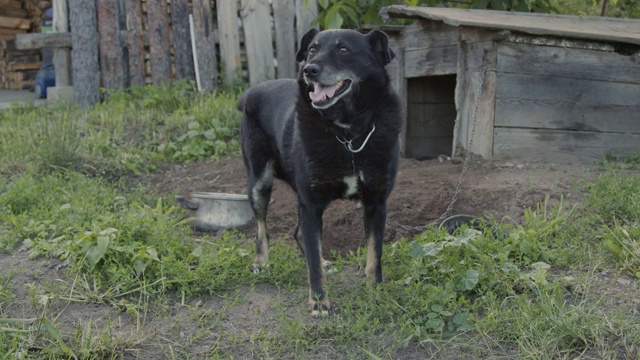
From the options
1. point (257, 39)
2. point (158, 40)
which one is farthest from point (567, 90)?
point (158, 40)

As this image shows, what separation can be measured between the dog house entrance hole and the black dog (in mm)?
3870

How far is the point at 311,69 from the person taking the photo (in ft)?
12.7

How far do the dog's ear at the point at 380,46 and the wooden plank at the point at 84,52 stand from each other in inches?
224

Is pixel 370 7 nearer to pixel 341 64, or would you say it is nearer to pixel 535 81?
pixel 535 81

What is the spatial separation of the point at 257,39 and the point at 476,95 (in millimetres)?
3727

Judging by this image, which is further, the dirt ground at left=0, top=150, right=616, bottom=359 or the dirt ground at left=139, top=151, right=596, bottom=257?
the dirt ground at left=139, top=151, right=596, bottom=257

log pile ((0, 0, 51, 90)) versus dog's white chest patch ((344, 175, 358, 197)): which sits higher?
log pile ((0, 0, 51, 90))

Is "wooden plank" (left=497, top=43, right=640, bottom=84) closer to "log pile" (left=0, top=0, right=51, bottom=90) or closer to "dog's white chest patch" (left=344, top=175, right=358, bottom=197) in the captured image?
"dog's white chest patch" (left=344, top=175, right=358, bottom=197)

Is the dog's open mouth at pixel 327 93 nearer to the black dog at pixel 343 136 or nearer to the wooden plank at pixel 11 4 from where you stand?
the black dog at pixel 343 136

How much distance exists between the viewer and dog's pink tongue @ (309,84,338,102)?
13.0 ft

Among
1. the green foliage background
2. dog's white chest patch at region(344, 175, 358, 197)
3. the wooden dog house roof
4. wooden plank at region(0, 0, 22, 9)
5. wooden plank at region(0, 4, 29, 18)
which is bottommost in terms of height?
dog's white chest patch at region(344, 175, 358, 197)

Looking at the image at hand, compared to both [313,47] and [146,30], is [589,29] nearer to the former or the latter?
[313,47]

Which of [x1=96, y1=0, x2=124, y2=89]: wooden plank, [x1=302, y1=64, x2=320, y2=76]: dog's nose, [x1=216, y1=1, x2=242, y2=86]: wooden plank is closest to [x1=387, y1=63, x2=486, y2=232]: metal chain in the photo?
[x1=302, y1=64, x2=320, y2=76]: dog's nose

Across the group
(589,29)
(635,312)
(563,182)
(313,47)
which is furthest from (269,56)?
(635,312)
